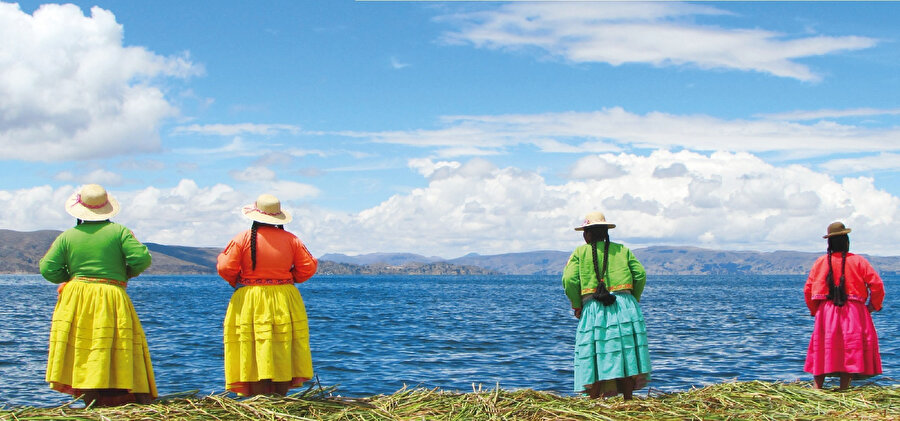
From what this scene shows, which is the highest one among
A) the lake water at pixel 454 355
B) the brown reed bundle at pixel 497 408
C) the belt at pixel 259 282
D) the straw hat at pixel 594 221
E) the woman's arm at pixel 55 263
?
the straw hat at pixel 594 221

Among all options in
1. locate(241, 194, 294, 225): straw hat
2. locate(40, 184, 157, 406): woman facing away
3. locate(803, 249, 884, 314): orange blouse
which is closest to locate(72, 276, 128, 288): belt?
locate(40, 184, 157, 406): woman facing away

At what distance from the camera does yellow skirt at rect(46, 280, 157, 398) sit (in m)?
8.05

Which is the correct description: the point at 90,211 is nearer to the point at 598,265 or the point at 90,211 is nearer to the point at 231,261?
the point at 231,261

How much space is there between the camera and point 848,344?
10.3 metres

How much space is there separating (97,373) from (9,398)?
1058cm

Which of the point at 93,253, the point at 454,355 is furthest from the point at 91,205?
the point at 454,355

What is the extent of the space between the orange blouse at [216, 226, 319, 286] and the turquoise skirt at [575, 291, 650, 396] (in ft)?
11.8

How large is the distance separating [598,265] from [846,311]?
3.93m

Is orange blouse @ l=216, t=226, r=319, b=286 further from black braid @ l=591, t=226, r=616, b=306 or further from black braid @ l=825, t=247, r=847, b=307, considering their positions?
black braid @ l=825, t=247, r=847, b=307

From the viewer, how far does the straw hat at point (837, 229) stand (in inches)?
403

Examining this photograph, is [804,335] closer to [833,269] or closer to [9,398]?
[833,269]

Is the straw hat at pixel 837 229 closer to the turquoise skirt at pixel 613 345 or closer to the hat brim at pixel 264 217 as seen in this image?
the turquoise skirt at pixel 613 345

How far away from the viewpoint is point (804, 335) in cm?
3312

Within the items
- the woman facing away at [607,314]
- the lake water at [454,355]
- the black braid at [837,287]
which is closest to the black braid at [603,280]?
the woman facing away at [607,314]
